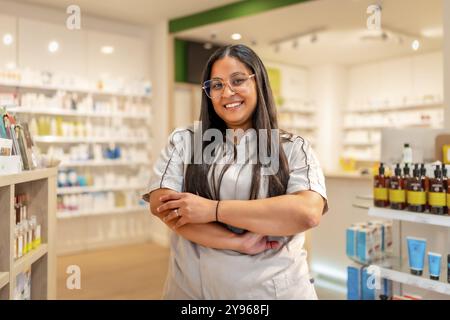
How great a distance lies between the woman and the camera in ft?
3.79

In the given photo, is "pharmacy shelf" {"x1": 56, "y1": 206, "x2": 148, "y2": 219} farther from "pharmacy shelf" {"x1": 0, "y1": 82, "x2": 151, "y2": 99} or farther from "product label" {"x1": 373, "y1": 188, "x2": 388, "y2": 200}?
"product label" {"x1": 373, "y1": 188, "x2": 388, "y2": 200}

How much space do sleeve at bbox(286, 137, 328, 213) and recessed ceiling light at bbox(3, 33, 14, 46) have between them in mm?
3740

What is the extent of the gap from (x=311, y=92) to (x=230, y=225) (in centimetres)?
742

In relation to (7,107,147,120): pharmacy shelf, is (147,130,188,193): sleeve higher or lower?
lower

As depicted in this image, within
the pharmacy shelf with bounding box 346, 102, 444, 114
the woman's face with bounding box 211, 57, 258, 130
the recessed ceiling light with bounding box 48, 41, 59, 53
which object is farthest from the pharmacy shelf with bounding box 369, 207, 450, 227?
the pharmacy shelf with bounding box 346, 102, 444, 114

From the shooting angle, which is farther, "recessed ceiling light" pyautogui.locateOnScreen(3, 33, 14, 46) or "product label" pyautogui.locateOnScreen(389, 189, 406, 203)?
"recessed ceiling light" pyautogui.locateOnScreen(3, 33, 14, 46)

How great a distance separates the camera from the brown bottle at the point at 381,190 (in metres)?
2.40

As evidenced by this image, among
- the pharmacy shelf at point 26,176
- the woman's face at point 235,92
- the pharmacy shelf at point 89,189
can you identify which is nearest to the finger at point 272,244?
the woman's face at point 235,92

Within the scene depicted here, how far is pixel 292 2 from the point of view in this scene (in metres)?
4.41

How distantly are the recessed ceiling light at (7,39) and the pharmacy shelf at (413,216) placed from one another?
3.67 metres

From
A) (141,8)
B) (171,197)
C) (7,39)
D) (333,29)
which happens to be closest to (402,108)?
(333,29)

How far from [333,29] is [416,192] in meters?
3.73
